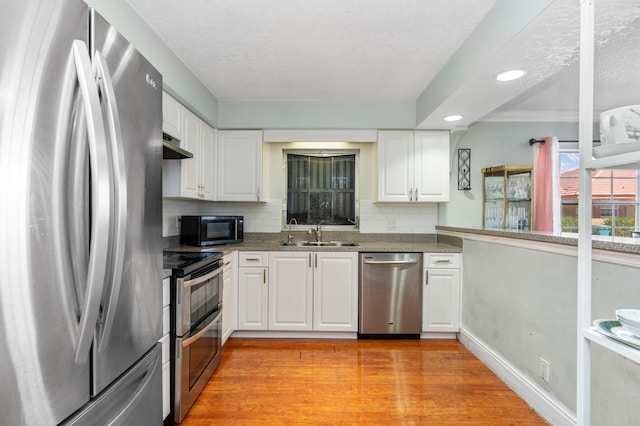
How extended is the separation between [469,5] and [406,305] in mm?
2477

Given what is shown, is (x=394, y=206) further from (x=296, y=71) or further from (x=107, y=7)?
(x=107, y=7)

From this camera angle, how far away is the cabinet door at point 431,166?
3.35 m

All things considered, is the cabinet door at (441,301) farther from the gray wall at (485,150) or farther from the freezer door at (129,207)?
the freezer door at (129,207)

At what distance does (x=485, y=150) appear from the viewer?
149 inches

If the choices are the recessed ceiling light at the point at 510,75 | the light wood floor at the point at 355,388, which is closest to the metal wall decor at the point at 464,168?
the recessed ceiling light at the point at 510,75

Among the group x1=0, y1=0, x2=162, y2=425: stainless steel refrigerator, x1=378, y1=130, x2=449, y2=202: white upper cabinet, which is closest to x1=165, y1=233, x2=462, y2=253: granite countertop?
x1=378, y1=130, x2=449, y2=202: white upper cabinet

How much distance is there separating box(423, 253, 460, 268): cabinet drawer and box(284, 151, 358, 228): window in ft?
3.53

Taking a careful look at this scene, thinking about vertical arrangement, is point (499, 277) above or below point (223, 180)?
below

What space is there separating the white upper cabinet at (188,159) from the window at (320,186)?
3.26 ft

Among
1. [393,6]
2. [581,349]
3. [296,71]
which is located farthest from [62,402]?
[296,71]

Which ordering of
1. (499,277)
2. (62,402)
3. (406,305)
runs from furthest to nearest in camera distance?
1. (406,305)
2. (499,277)
3. (62,402)

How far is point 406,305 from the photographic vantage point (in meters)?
3.05

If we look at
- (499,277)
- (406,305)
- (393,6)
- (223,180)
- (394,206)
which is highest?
(393,6)

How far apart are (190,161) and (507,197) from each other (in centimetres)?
351
